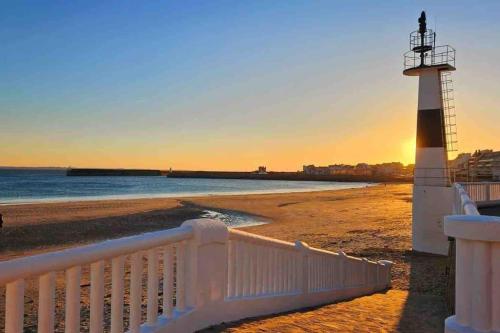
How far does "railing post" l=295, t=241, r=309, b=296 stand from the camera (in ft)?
24.0

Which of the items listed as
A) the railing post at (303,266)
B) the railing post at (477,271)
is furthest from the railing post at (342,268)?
the railing post at (477,271)

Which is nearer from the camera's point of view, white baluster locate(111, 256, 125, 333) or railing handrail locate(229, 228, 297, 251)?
white baluster locate(111, 256, 125, 333)

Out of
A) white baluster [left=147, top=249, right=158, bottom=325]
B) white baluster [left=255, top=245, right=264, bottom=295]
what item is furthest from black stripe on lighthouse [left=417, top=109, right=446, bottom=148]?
white baluster [left=147, top=249, right=158, bottom=325]

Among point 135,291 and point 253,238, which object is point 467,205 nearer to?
point 253,238

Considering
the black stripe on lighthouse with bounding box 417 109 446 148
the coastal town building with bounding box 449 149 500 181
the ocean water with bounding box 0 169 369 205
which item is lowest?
the ocean water with bounding box 0 169 369 205

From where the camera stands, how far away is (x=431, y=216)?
19359 mm

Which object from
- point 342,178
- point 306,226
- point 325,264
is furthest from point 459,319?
point 342,178

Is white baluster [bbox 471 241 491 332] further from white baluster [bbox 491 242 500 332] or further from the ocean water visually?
the ocean water

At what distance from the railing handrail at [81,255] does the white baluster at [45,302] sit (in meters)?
0.06

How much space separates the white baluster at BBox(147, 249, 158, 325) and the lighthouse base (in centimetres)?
1721

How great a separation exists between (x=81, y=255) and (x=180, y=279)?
4.79 feet

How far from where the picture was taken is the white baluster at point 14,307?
8.26 feet

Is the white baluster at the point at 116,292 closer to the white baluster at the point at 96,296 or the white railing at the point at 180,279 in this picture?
the white railing at the point at 180,279

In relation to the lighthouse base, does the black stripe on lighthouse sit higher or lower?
higher
